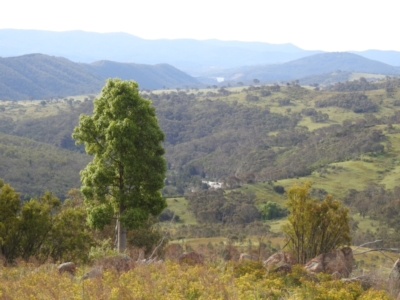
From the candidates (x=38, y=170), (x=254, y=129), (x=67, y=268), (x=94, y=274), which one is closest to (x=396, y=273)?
(x=94, y=274)

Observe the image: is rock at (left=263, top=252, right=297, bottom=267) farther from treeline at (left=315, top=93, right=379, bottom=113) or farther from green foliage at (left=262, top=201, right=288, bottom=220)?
treeline at (left=315, top=93, right=379, bottom=113)

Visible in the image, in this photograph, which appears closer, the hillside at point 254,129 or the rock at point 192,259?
the rock at point 192,259

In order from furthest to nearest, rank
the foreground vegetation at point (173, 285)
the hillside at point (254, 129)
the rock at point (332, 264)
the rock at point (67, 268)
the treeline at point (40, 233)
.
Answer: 1. the hillside at point (254, 129)
2. the treeline at point (40, 233)
3. the rock at point (332, 264)
4. the rock at point (67, 268)
5. the foreground vegetation at point (173, 285)

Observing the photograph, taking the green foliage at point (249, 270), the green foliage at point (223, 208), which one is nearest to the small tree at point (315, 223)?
the green foliage at point (249, 270)

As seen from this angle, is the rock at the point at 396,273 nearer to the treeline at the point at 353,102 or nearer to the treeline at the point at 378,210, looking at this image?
the treeline at the point at 378,210

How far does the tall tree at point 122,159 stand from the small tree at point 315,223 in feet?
18.7

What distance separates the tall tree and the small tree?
5693mm

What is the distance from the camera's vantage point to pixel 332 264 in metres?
16.5

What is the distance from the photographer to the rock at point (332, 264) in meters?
16.1

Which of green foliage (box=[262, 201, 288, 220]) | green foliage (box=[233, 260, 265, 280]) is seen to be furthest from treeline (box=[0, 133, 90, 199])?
green foliage (box=[233, 260, 265, 280])

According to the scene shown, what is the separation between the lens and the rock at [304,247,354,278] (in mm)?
16062

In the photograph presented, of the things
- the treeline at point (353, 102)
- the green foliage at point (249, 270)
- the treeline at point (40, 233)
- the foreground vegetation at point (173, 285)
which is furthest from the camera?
the treeline at point (353, 102)

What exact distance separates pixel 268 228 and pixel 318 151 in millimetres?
55749

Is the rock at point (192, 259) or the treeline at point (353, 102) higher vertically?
the treeline at point (353, 102)
